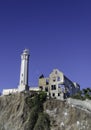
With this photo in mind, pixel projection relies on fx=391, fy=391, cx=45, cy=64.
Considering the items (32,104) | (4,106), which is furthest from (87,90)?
(4,106)

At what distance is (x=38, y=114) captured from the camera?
87.7 metres

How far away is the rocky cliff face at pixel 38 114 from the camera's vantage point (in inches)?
3334

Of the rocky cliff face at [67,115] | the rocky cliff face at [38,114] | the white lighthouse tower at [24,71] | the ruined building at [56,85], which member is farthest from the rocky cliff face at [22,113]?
the ruined building at [56,85]

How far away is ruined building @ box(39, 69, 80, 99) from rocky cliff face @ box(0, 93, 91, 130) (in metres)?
7.97

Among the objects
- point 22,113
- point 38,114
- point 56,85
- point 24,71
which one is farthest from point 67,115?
point 24,71

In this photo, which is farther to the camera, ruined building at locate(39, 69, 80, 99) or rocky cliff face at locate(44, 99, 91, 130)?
ruined building at locate(39, 69, 80, 99)

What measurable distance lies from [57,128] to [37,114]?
582 centimetres

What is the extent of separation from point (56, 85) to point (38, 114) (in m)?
13.7

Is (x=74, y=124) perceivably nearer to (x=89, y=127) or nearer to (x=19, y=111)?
(x=89, y=127)

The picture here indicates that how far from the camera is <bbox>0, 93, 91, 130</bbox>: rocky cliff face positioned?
278 ft

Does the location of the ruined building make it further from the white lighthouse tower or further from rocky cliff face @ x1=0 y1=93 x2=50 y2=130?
rocky cliff face @ x1=0 y1=93 x2=50 y2=130

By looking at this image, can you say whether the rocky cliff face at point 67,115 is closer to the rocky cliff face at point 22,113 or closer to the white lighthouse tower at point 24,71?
the rocky cliff face at point 22,113

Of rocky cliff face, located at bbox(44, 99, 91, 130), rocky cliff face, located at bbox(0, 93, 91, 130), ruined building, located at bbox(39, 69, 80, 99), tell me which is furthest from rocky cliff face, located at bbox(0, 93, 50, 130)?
ruined building, located at bbox(39, 69, 80, 99)

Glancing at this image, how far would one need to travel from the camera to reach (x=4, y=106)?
92812 millimetres
